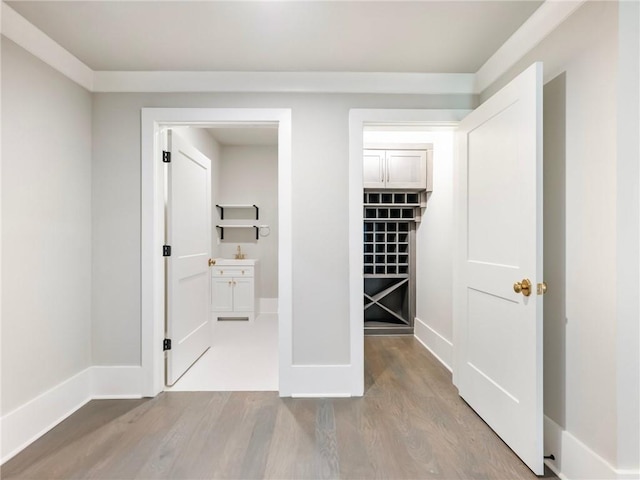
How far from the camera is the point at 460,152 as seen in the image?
2428 mm

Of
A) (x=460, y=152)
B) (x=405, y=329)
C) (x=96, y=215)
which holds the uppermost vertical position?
(x=460, y=152)

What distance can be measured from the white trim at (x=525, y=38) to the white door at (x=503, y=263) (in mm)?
306

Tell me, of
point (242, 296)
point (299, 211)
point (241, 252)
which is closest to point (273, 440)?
point (299, 211)

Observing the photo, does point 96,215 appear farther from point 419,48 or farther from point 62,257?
point 419,48

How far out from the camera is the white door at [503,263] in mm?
1622

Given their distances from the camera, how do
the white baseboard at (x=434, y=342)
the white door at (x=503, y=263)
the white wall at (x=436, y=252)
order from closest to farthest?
the white door at (x=503, y=263)
the white baseboard at (x=434, y=342)
the white wall at (x=436, y=252)

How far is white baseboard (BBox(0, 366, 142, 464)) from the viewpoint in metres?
1.79

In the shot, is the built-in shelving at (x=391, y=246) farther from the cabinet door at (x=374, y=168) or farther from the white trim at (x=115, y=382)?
the white trim at (x=115, y=382)

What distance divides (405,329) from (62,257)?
331cm

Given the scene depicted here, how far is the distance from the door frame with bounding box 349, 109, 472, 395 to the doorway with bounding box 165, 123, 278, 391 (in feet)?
2.61

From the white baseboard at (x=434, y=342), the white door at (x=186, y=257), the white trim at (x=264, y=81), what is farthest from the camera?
the white baseboard at (x=434, y=342)

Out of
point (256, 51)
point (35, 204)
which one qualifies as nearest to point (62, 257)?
point (35, 204)

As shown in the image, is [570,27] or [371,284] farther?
[371,284]

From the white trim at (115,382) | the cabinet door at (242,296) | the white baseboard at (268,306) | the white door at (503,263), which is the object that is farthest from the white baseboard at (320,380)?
the white baseboard at (268,306)
